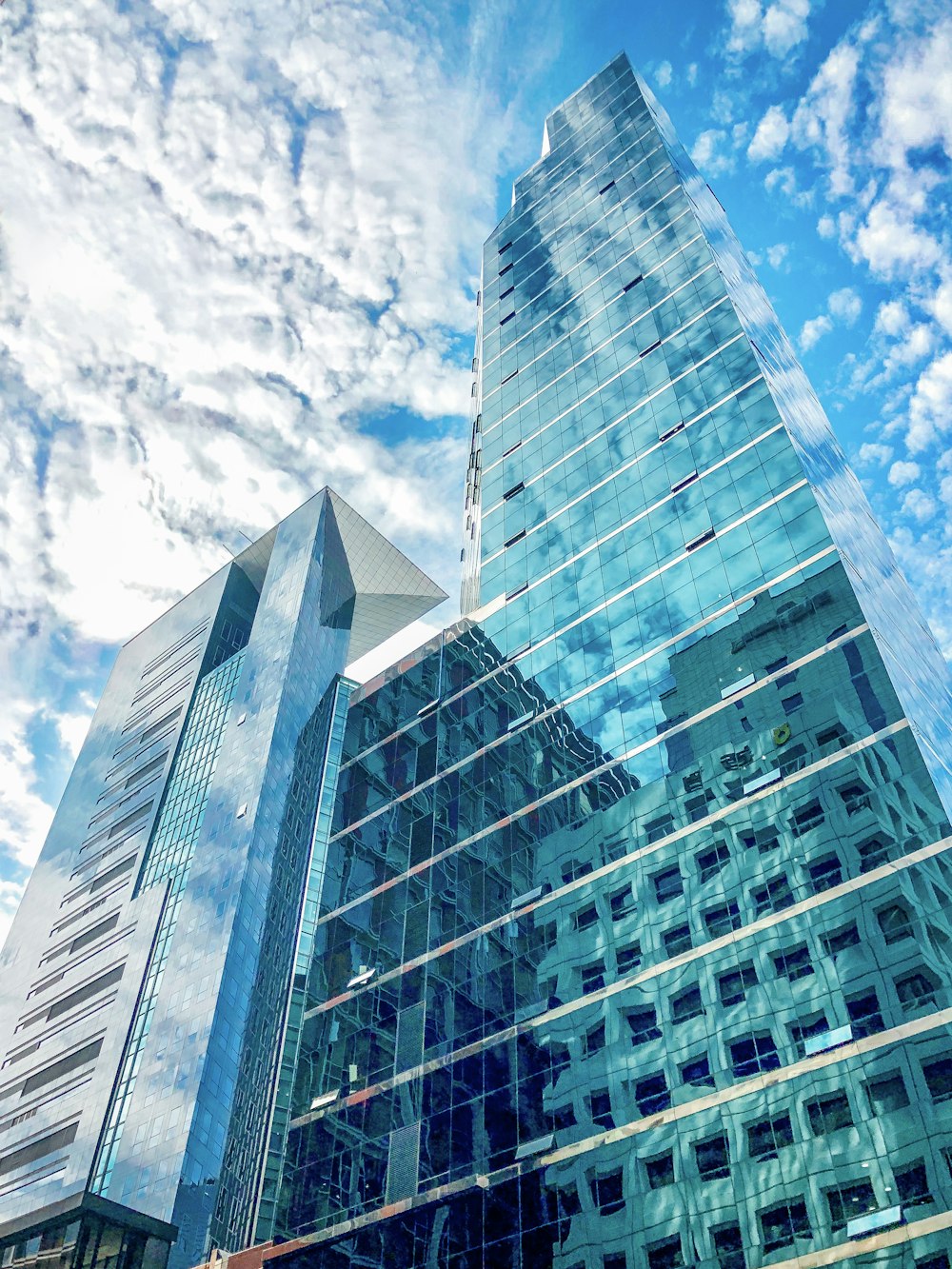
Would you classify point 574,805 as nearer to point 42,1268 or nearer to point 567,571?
point 567,571

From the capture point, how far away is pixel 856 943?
40344mm

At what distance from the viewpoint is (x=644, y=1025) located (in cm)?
4488

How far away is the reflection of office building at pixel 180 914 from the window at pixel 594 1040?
84.8 ft

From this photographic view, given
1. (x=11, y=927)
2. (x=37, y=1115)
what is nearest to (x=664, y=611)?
(x=37, y=1115)

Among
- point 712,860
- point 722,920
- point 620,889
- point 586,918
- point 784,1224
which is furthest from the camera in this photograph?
point 586,918

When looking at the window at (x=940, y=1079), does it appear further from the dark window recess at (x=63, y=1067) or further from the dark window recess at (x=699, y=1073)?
the dark window recess at (x=63, y=1067)

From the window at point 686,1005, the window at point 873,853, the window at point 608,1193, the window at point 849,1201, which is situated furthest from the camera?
the window at point 686,1005

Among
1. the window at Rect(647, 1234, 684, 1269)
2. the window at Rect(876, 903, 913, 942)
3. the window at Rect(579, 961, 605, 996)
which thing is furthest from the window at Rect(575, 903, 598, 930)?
the window at Rect(647, 1234, 684, 1269)

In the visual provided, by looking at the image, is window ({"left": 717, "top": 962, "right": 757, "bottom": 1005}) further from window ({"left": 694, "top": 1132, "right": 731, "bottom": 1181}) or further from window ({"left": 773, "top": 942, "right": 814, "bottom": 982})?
window ({"left": 694, "top": 1132, "right": 731, "bottom": 1181})

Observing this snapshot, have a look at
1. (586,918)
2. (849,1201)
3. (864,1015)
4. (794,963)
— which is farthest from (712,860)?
(849,1201)

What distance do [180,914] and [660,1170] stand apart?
54240mm

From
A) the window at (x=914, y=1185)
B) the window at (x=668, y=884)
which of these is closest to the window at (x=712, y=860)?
the window at (x=668, y=884)

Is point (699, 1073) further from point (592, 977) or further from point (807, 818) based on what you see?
point (807, 818)

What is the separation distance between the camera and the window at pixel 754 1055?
40.0 metres
